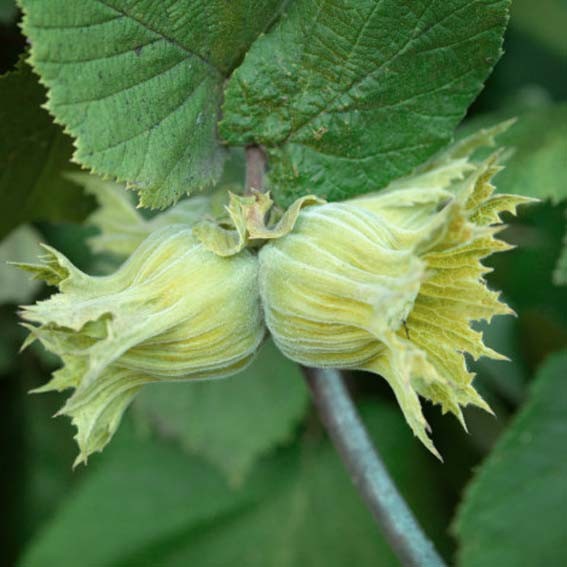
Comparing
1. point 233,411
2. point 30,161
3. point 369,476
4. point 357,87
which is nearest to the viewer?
point 357,87

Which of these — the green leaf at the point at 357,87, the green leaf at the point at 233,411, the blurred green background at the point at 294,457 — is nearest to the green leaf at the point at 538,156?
the blurred green background at the point at 294,457

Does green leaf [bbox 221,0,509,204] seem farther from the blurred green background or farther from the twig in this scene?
the blurred green background

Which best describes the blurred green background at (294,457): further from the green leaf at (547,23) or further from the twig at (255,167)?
the twig at (255,167)

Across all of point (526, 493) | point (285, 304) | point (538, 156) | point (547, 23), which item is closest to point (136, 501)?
point (526, 493)

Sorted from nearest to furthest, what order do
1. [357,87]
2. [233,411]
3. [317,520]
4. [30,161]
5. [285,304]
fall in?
[285,304], [357,87], [30,161], [233,411], [317,520]

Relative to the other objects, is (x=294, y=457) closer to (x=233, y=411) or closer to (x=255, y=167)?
(x=233, y=411)

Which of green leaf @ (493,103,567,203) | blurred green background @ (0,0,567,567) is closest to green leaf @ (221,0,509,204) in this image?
green leaf @ (493,103,567,203)

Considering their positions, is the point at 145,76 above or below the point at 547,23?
above
